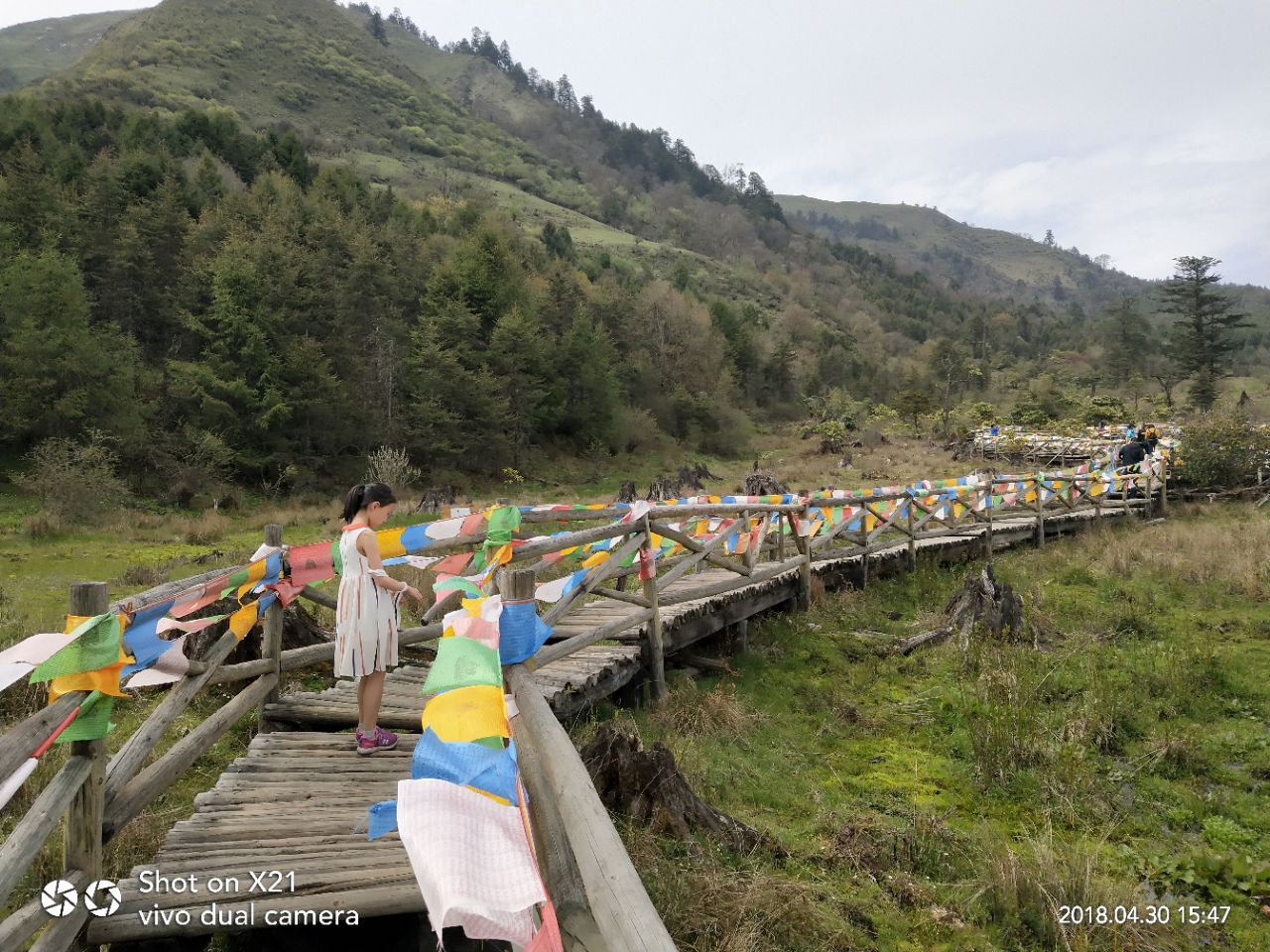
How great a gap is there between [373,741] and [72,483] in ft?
56.6

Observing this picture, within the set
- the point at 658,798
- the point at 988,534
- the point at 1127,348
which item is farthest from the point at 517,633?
the point at 1127,348

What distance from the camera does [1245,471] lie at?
1759cm

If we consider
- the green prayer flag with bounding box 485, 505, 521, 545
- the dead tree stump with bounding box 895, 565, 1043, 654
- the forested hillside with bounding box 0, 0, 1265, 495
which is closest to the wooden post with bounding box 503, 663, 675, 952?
the green prayer flag with bounding box 485, 505, 521, 545

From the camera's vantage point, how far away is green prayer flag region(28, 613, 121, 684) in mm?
2623

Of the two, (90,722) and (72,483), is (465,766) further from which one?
(72,483)

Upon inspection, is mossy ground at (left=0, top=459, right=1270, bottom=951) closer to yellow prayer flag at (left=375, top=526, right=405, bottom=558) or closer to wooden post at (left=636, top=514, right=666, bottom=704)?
wooden post at (left=636, top=514, right=666, bottom=704)

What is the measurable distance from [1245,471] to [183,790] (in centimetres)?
2303

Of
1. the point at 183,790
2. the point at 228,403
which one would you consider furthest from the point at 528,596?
the point at 228,403

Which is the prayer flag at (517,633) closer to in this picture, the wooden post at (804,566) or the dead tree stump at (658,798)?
the dead tree stump at (658,798)

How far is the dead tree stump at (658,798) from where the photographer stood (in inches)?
154

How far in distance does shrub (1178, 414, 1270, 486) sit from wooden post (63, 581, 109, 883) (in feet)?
74.7

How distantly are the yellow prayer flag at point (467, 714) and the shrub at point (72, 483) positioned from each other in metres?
17.9

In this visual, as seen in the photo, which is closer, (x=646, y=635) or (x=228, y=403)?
(x=646, y=635)

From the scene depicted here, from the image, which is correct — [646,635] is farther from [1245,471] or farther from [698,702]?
[1245,471]
